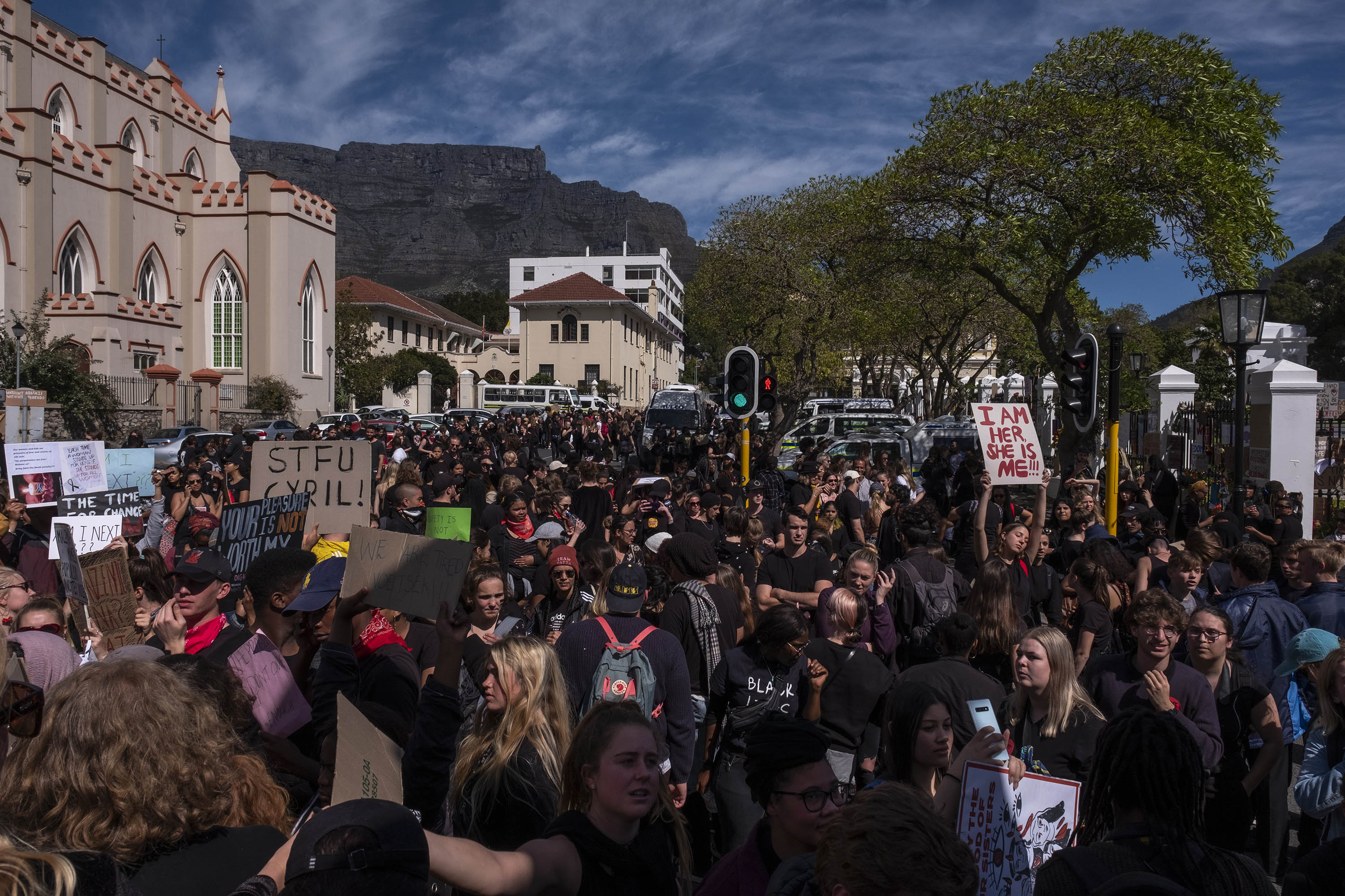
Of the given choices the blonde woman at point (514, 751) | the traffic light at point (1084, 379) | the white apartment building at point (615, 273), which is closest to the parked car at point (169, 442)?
the traffic light at point (1084, 379)

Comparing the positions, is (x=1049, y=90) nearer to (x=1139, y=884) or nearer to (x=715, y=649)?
(x=715, y=649)

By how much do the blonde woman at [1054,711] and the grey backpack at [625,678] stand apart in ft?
5.33

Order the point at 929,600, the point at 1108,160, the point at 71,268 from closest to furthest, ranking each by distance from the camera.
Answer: the point at 929,600
the point at 1108,160
the point at 71,268

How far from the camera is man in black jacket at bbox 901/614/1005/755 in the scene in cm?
418

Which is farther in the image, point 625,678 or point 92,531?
point 92,531

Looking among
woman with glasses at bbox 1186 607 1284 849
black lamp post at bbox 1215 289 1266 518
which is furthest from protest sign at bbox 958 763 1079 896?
black lamp post at bbox 1215 289 1266 518

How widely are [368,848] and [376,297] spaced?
2740 inches

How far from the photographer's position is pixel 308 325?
44.7m

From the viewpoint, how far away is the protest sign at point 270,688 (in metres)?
3.69

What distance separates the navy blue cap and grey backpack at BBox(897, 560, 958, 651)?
3.75 meters

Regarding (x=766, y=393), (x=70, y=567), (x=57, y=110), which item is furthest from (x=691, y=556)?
(x=57, y=110)

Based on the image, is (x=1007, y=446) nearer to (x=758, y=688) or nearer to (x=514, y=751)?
(x=758, y=688)

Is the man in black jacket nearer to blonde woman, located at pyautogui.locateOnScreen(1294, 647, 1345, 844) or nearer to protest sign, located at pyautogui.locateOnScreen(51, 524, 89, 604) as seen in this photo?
blonde woman, located at pyautogui.locateOnScreen(1294, 647, 1345, 844)

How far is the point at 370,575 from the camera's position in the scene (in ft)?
11.6
